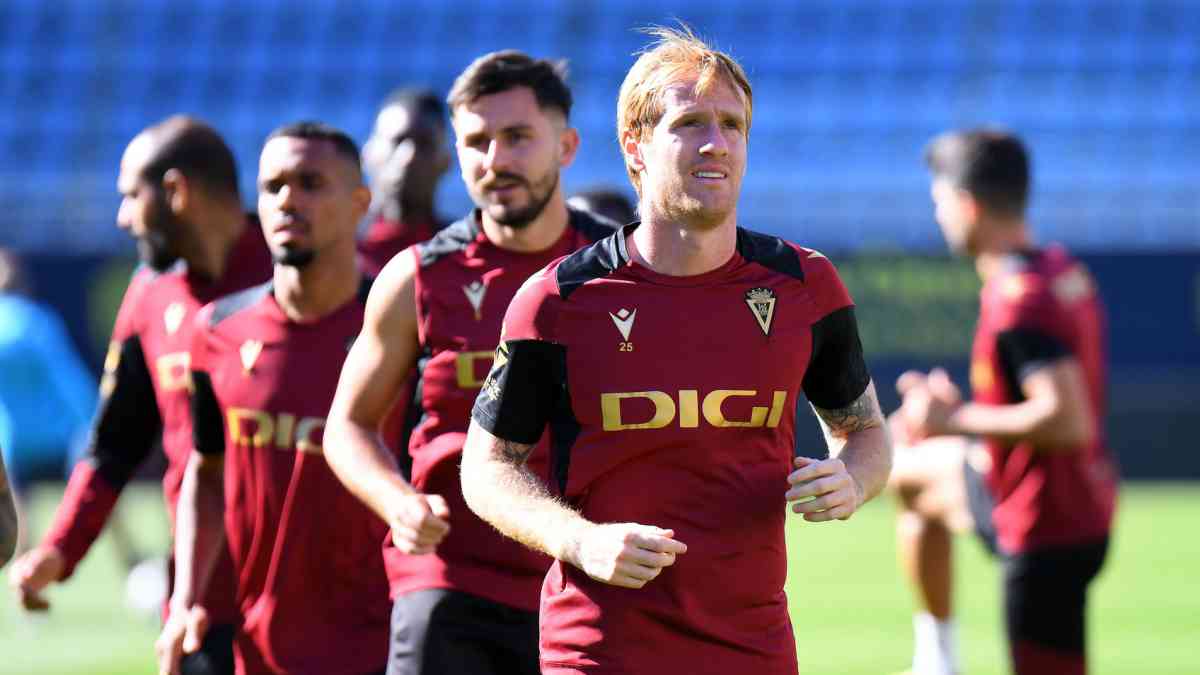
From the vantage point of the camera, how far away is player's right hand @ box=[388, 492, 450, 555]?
15.5 ft

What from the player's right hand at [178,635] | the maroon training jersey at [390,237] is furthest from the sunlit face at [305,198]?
the maroon training jersey at [390,237]

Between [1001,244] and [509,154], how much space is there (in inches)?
102

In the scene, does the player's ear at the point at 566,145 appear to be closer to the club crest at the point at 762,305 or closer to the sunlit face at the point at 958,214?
the club crest at the point at 762,305

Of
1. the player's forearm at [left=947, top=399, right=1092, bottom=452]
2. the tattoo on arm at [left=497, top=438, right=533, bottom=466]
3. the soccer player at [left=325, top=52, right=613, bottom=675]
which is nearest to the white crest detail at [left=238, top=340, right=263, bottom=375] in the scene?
the soccer player at [left=325, top=52, right=613, bottom=675]

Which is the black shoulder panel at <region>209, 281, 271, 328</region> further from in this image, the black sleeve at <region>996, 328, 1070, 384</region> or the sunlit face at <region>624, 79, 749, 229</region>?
the black sleeve at <region>996, 328, 1070, 384</region>

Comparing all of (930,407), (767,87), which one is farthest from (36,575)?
(767,87)

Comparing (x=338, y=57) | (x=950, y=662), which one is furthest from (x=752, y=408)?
(x=338, y=57)

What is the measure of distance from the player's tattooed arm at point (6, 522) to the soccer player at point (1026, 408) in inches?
149

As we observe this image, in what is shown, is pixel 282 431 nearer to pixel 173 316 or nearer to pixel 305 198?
pixel 305 198

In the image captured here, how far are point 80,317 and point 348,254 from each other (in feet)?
50.2

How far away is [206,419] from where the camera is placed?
5.78 metres

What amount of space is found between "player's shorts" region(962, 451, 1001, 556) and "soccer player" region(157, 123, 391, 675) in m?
2.76

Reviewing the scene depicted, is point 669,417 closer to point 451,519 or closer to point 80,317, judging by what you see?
point 451,519

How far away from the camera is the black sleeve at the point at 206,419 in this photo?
5.76 metres
